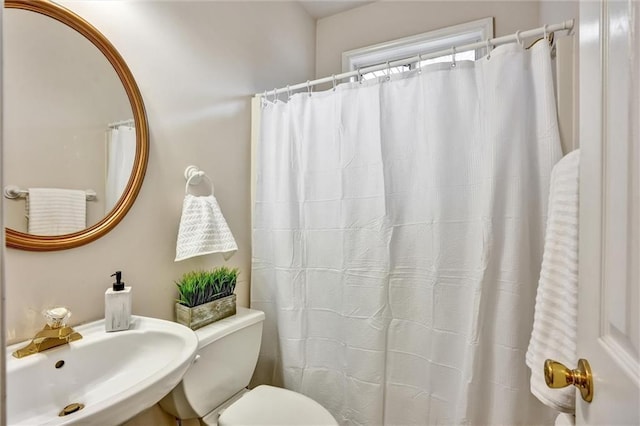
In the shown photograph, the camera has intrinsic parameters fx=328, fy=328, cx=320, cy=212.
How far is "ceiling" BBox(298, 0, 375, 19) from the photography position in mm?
2197

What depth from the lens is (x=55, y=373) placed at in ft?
2.88

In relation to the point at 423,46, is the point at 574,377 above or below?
below

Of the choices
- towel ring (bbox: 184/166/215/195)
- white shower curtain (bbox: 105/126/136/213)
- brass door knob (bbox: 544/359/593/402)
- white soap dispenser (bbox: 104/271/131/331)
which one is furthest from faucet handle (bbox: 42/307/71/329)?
brass door knob (bbox: 544/359/593/402)

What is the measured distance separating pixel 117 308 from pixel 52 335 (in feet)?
0.57

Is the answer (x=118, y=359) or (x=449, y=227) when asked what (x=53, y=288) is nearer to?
(x=118, y=359)

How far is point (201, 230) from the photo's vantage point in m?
1.37

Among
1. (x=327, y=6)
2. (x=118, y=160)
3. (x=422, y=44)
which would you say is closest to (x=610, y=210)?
(x=118, y=160)

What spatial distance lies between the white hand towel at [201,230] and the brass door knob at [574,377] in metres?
1.19

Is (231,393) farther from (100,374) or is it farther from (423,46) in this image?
(423,46)

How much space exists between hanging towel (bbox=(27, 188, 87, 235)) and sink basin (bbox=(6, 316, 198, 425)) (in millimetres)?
321

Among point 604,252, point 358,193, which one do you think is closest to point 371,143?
point 358,193

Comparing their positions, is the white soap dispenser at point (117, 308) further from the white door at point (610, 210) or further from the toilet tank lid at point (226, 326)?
the white door at point (610, 210)

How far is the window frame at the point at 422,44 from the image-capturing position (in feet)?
6.26

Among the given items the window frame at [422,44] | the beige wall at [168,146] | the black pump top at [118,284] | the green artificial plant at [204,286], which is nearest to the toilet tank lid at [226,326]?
the green artificial plant at [204,286]
